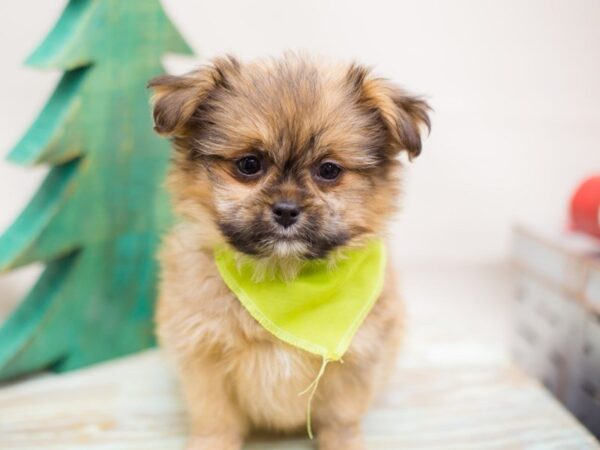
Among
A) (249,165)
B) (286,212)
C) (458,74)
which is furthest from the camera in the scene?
(458,74)

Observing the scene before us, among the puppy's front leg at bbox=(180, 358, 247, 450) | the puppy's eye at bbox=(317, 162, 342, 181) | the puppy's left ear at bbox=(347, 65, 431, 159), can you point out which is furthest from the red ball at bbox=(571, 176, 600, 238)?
the puppy's front leg at bbox=(180, 358, 247, 450)

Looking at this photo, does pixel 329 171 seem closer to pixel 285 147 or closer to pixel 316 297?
pixel 285 147

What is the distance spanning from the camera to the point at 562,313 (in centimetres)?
255

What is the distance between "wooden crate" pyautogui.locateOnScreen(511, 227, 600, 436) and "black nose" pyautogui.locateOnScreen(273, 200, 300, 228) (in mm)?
1109

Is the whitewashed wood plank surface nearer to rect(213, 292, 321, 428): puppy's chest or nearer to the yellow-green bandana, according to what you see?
rect(213, 292, 321, 428): puppy's chest

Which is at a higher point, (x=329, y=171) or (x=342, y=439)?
(x=329, y=171)

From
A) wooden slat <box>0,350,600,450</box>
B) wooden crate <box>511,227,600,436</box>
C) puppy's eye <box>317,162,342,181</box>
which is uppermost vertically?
puppy's eye <box>317,162,342,181</box>

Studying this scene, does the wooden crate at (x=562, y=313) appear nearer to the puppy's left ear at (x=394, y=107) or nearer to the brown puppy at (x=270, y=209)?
the brown puppy at (x=270, y=209)

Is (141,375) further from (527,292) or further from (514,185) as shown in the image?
(514,185)

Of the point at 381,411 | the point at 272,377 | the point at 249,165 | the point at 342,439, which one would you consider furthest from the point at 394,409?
the point at 249,165

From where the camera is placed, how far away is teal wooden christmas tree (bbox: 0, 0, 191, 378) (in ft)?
7.97

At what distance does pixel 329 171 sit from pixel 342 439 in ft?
2.67

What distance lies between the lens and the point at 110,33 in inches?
98.0

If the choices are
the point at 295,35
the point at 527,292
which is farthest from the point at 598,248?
the point at 295,35
